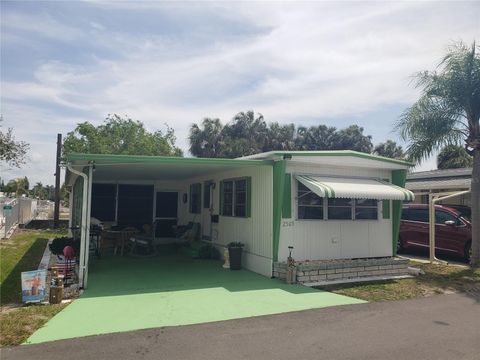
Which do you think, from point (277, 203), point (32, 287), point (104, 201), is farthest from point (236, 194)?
point (104, 201)

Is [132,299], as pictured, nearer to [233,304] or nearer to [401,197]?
[233,304]

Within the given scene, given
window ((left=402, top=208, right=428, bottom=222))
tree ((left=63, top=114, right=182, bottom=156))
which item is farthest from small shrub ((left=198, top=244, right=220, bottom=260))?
tree ((left=63, top=114, right=182, bottom=156))

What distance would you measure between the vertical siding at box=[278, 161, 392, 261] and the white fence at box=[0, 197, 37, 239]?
11.5 meters

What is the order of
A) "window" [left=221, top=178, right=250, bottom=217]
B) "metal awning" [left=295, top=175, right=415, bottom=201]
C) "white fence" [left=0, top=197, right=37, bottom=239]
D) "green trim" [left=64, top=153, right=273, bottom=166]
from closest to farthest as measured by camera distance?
"green trim" [left=64, top=153, right=273, bottom=166] → "metal awning" [left=295, top=175, right=415, bottom=201] → "window" [left=221, top=178, right=250, bottom=217] → "white fence" [left=0, top=197, right=37, bottom=239]

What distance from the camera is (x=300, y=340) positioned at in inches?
193

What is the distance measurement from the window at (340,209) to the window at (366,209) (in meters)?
0.24

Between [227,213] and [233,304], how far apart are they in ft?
15.5

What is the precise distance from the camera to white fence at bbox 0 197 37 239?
48.9ft

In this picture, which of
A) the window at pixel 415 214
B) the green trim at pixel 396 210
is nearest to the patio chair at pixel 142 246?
the green trim at pixel 396 210

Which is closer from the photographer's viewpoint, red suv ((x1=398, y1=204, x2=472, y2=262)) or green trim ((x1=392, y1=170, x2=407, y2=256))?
green trim ((x1=392, y1=170, x2=407, y2=256))

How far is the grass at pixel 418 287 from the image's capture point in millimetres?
7457

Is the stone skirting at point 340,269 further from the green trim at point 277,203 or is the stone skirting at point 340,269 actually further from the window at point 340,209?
the window at point 340,209

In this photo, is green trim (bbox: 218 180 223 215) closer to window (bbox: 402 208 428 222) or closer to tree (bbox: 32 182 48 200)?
window (bbox: 402 208 428 222)

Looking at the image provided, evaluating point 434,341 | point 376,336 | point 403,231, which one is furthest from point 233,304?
point 403,231
